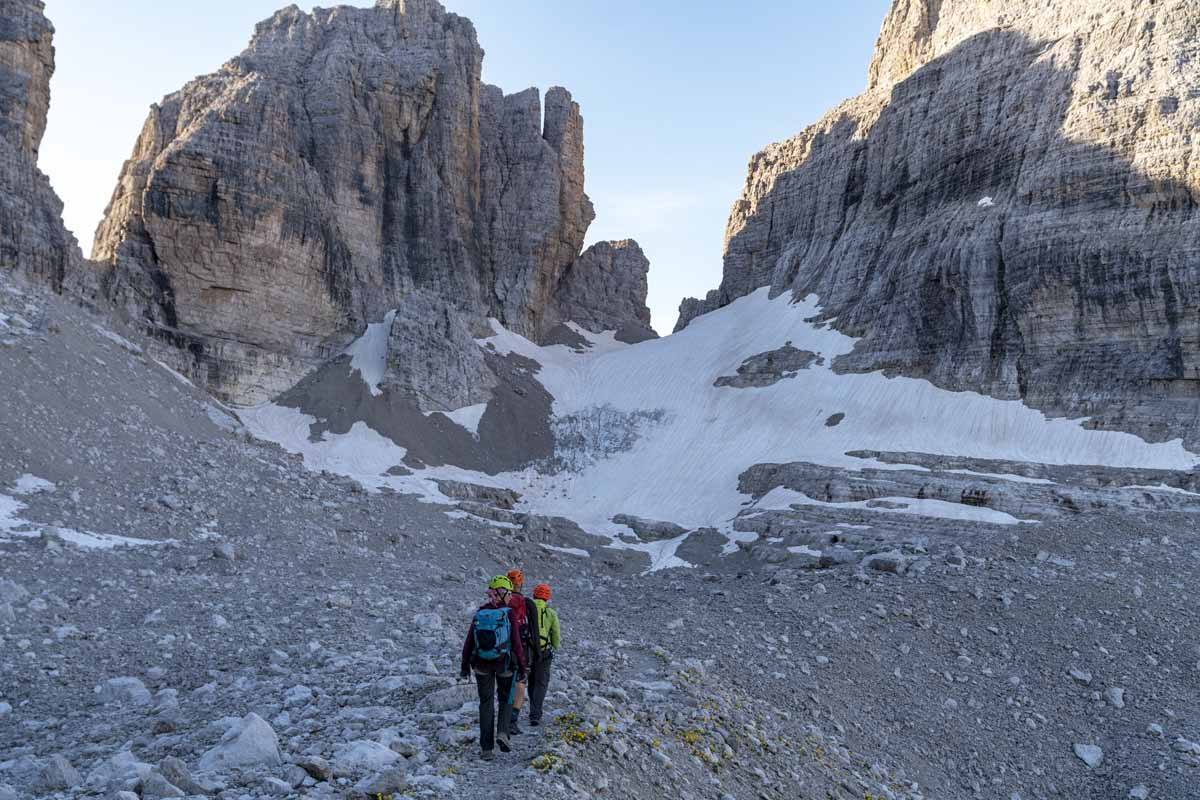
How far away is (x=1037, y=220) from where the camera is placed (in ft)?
166

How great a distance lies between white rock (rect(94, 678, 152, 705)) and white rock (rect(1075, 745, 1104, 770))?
15782mm

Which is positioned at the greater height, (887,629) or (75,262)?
(75,262)

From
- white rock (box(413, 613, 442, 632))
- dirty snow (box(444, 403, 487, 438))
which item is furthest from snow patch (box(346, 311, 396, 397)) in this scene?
white rock (box(413, 613, 442, 632))

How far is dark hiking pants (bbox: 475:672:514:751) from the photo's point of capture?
8.57 m

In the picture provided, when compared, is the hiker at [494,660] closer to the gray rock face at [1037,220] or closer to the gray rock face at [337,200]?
the gray rock face at [1037,220]

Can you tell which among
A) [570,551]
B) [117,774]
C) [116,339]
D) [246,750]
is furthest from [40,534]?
[116,339]

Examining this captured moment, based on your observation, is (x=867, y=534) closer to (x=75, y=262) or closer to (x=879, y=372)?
(x=879, y=372)

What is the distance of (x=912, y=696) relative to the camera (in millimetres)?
17188

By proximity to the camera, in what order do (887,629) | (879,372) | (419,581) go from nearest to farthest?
1. (887,629)
2. (419,581)
3. (879,372)

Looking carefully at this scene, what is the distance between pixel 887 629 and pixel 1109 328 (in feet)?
114

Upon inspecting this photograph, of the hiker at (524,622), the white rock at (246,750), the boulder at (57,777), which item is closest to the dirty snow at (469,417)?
the hiker at (524,622)

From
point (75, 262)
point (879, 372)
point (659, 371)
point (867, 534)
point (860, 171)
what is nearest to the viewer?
point (867, 534)

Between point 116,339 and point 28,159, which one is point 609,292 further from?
point 116,339

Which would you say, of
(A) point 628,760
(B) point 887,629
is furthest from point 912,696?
(A) point 628,760
